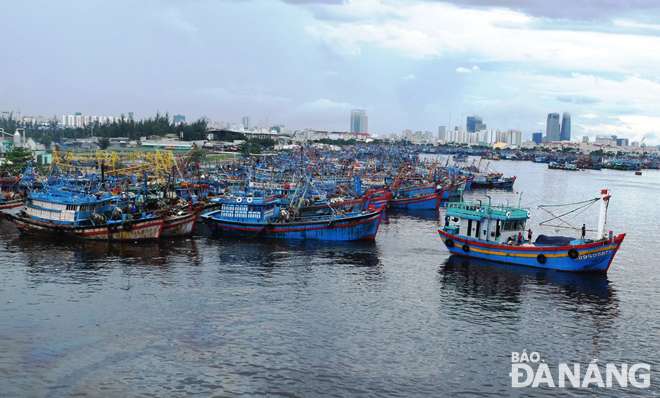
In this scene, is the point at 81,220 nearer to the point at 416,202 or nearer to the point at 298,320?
Result: the point at 298,320

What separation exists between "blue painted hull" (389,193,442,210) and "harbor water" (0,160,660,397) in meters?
26.8

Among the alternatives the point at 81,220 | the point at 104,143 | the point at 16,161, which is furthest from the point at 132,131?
the point at 81,220

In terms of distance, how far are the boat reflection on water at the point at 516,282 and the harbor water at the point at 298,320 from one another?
0.43 feet

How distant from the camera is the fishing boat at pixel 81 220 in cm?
4316

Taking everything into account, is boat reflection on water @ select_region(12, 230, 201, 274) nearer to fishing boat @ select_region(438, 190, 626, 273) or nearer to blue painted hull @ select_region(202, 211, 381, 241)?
blue painted hull @ select_region(202, 211, 381, 241)

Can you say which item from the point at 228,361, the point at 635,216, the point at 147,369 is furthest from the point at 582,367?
the point at 635,216

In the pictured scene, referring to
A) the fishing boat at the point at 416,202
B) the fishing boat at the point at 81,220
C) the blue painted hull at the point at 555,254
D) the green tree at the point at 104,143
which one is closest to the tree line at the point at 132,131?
the green tree at the point at 104,143

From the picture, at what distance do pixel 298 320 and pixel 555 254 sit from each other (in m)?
18.1

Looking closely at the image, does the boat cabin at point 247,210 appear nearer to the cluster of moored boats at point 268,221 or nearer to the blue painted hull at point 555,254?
the cluster of moored boats at point 268,221

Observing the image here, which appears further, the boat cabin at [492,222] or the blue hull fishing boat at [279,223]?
the blue hull fishing boat at [279,223]

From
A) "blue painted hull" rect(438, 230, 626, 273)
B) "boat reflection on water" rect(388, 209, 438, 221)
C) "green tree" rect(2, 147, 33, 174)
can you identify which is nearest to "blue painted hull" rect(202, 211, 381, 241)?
"blue painted hull" rect(438, 230, 626, 273)

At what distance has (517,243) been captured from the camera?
130ft

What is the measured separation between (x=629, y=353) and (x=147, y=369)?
18556 mm

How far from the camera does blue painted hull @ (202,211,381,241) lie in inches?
1800
